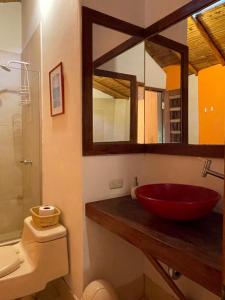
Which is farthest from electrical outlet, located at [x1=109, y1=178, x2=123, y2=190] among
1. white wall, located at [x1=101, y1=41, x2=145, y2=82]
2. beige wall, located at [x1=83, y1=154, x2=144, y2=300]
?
white wall, located at [x1=101, y1=41, x2=145, y2=82]

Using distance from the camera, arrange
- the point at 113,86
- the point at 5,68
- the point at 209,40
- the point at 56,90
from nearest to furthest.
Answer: the point at 209,40 < the point at 113,86 < the point at 56,90 < the point at 5,68

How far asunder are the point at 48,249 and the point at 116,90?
4.08 ft

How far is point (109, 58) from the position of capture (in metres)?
1.67

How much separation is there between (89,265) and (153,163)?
83cm

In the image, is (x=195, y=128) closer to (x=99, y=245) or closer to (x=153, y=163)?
(x=153, y=163)

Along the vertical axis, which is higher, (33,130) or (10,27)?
(10,27)

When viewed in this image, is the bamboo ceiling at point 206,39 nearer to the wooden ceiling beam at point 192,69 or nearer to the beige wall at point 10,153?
the wooden ceiling beam at point 192,69

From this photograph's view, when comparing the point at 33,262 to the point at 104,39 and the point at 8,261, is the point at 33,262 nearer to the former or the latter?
the point at 8,261

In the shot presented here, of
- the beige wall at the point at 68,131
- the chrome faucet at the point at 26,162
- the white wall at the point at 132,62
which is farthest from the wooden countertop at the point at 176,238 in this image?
the chrome faucet at the point at 26,162

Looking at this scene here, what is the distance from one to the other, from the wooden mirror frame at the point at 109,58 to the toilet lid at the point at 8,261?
87 centimetres

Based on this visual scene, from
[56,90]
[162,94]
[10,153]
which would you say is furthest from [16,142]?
[162,94]

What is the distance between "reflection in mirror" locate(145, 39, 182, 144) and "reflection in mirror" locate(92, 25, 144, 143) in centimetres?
6

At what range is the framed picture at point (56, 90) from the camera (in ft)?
5.68

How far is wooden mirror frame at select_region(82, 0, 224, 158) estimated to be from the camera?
4.44 ft
